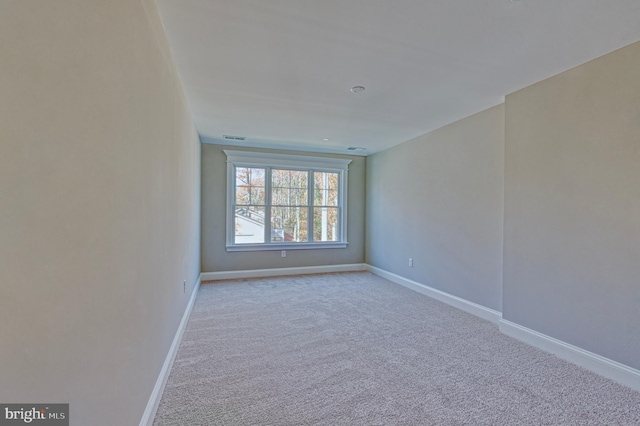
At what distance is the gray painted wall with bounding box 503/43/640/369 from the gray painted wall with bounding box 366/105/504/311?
358mm

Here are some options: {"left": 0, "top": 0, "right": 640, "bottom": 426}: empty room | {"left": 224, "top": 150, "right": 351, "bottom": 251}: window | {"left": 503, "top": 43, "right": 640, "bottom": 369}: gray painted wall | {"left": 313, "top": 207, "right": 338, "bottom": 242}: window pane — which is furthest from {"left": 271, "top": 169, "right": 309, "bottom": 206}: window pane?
{"left": 503, "top": 43, "right": 640, "bottom": 369}: gray painted wall

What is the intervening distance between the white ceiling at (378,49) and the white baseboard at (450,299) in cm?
236

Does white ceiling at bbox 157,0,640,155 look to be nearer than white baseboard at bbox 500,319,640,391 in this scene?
Yes

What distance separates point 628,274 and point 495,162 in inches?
63.6

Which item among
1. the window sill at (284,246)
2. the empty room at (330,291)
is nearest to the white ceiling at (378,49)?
the empty room at (330,291)

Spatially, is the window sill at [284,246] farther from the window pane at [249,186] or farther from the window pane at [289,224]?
the window pane at [249,186]

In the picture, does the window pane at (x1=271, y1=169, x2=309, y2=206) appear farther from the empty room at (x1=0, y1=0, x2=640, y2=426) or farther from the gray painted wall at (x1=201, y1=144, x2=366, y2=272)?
the empty room at (x1=0, y1=0, x2=640, y2=426)

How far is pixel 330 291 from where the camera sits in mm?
4574

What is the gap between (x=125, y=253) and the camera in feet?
4.28

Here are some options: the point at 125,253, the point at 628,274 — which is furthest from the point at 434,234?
the point at 125,253

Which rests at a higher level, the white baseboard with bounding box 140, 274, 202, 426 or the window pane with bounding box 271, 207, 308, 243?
the window pane with bounding box 271, 207, 308, 243

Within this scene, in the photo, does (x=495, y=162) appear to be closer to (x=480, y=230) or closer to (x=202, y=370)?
(x=480, y=230)

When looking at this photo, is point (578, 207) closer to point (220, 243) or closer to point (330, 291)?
point (330, 291)

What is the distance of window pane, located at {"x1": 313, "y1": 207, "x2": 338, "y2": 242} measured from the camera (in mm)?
6055
